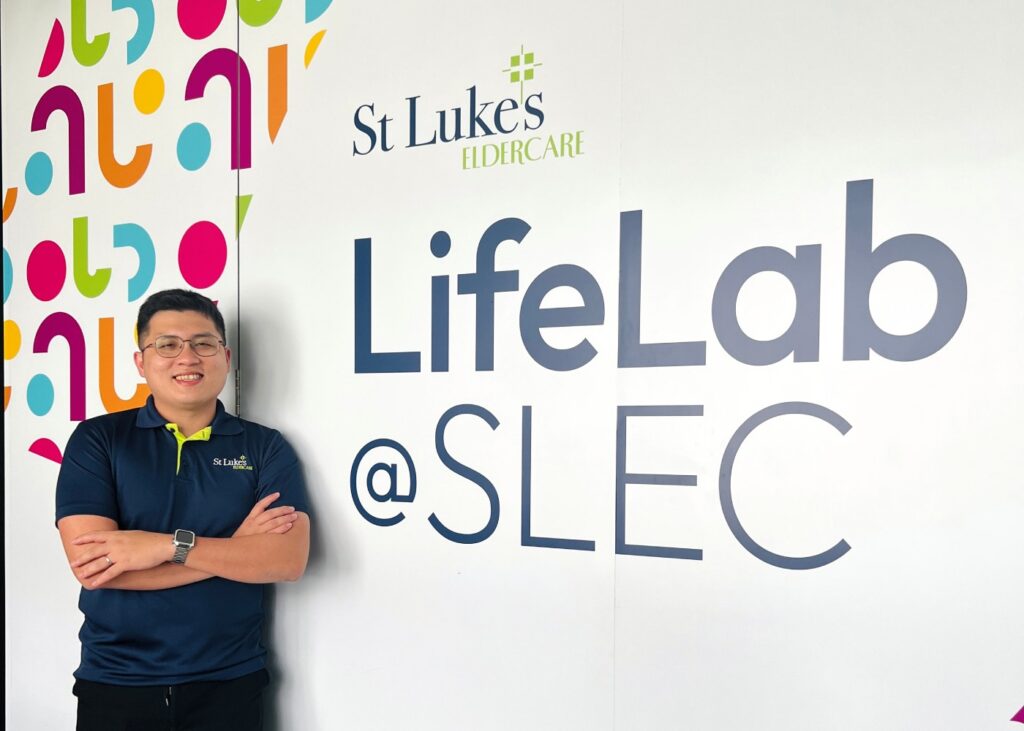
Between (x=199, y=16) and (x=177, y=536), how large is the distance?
1595 mm

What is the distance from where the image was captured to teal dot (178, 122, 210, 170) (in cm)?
280

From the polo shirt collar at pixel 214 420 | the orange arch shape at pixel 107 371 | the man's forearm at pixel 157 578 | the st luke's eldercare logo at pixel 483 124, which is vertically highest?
the st luke's eldercare logo at pixel 483 124

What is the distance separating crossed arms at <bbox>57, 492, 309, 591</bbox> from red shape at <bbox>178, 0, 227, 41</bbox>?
148cm

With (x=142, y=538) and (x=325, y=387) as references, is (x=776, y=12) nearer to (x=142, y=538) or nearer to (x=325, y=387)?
(x=325, y=387)

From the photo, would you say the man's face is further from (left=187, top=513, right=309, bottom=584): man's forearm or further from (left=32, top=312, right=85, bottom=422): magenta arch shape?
(left=32, top=312, right=85, bottom=422): magenta arch shape

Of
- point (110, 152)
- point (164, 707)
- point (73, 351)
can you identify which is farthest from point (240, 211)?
point (164, 707)

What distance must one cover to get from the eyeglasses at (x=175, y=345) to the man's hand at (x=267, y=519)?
439 millimetres

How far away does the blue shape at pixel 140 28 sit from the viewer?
114 inches

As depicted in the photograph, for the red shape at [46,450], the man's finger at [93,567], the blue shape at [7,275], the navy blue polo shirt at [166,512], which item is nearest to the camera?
the man's finger at [93,567]

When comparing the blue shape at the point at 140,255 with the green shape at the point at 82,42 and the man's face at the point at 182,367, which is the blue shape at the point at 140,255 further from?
the green shape at the point at 82,42

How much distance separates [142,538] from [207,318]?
2.05 feet

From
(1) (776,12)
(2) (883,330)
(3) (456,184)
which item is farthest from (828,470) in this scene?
(3) (456,184)

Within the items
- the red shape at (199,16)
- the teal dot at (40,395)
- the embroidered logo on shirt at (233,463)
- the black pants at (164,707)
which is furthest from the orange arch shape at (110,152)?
the black pants at (164,707)

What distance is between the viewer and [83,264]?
9.98 ft
